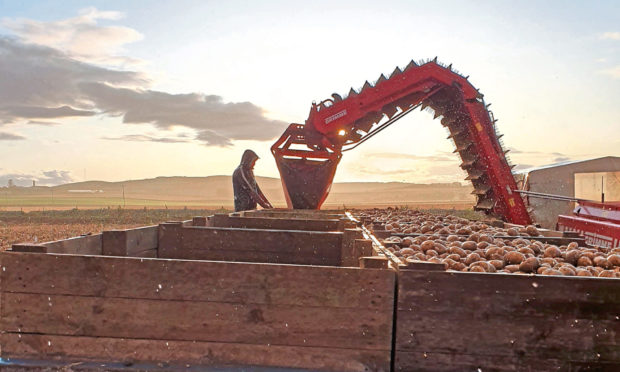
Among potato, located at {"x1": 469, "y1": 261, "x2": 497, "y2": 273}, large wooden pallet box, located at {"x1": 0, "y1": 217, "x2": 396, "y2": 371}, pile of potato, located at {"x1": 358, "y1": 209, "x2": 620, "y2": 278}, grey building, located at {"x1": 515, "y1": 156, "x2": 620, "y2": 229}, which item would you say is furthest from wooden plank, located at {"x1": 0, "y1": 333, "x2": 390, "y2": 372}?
grey building, located at {"x1": 515, "y1": 156, "x2": 620, "y2": 229}

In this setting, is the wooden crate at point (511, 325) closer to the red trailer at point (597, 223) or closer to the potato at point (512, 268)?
the potato at point (512, 268)

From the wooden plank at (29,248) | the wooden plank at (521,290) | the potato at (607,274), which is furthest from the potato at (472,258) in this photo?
the wooden plank at (29,248)

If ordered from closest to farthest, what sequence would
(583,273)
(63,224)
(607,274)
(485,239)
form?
(607,274)
(583,273)
(485,239)
(63,224)

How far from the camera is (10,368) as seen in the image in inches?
94.9

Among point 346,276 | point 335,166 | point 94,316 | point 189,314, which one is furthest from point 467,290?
point 335,166

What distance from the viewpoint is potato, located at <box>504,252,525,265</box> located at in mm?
3662

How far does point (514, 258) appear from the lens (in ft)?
12.1

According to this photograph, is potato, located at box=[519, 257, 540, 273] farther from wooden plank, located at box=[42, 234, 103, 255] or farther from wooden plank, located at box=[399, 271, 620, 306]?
wooden plank, located at box=[42, 234, 103, 255]

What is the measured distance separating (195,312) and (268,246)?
1.38 meters

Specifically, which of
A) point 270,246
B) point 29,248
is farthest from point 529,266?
point 29,248

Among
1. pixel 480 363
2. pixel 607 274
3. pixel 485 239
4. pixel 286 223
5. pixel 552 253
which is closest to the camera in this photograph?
pixel 480 363

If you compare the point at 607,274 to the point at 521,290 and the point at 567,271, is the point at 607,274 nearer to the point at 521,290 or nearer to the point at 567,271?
the point at 567,271

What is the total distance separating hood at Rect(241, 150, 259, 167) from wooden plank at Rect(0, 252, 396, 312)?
7.44m

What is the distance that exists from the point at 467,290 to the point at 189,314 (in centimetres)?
122
